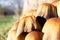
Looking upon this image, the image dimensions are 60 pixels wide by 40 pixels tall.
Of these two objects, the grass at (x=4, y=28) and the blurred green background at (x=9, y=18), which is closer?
the grass at (x=4, y=28)

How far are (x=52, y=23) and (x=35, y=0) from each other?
2.74 meters

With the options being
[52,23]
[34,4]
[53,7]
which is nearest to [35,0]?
[34,4]

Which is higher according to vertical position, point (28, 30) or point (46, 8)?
point (46, 8)

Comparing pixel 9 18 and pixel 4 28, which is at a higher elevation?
pixel 4 28

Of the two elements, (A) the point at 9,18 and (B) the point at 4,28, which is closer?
(B) the point at 4,28

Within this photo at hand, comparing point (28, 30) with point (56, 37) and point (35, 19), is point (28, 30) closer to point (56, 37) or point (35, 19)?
point (35, 19)

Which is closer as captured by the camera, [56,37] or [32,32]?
[56,37]

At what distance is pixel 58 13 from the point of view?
1.88 metres

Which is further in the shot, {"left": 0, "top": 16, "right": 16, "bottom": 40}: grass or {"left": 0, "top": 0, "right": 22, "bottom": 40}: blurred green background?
{"left": 0, "top": 0, "right": 22, "bottom": 40}: blurred green background

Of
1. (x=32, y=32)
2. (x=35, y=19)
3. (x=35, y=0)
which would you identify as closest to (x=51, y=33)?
(x=32, y=32)

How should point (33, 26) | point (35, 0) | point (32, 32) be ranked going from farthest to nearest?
point (35, 0)
point (33, 26)
point (32, 32)

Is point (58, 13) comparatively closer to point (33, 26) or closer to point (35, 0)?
point (33, 26)

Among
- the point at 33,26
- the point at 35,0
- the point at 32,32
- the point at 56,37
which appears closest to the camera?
the point at 56,37

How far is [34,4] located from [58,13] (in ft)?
7.97
